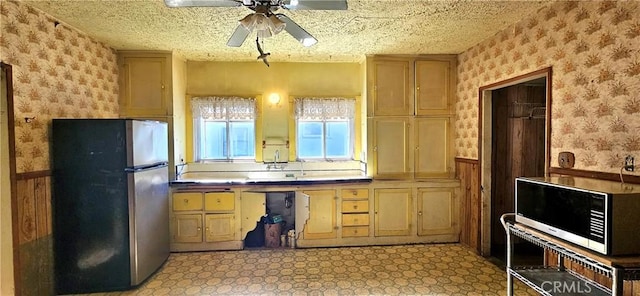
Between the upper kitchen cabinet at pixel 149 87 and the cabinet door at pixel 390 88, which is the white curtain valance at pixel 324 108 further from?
the upper kitchen cabinet at pixel 149 87

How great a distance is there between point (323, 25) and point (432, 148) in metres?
2.14

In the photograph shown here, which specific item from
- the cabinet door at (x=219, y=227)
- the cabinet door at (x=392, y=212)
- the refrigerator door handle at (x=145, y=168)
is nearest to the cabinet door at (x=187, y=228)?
the cabinet door at (x=219, y=227)

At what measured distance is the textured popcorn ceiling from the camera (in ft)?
8.05

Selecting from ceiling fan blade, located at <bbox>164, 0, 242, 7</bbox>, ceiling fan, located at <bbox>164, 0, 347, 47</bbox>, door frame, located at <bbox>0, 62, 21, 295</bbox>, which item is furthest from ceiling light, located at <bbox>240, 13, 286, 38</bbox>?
door frame, located at <bbox>0, 62, 21, 295</bbox>

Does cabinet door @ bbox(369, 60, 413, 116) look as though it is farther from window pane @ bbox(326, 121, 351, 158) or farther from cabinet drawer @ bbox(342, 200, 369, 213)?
cabinet drawer @ bbox(342, 200, 369, 213)

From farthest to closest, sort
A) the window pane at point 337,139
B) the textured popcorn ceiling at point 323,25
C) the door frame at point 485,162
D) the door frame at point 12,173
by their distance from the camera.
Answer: the window pane at point 337,139
the door frame at point 485,162
the textured popcorn ceiling at point 323,25
the door frame at point 12,173

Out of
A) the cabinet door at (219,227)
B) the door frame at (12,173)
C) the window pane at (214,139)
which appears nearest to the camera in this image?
the door frame at (12,173)

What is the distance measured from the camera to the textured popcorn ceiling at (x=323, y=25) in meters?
2.46

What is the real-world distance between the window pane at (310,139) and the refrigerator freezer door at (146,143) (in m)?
1.75

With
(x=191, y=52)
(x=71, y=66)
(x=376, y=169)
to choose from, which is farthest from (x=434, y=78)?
(x=71, y=66)

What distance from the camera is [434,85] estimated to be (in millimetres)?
3971

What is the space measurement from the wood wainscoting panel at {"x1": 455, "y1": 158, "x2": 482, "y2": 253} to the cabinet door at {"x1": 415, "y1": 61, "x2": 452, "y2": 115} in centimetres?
72

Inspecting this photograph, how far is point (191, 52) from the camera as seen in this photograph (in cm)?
373

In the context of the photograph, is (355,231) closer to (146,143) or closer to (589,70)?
(146,143)
